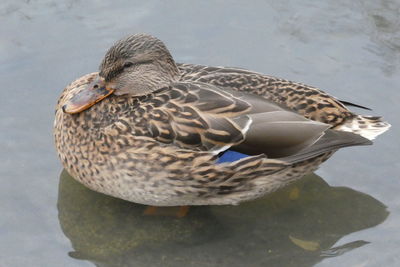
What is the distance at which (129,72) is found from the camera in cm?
556

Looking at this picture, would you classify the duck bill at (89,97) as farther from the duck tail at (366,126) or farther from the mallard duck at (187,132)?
the duck tail at (366,126)

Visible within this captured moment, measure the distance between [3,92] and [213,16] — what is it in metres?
2.13

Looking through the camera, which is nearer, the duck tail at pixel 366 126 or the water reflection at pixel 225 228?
the water reflection at pixel 225 228

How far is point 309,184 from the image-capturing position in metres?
5.94

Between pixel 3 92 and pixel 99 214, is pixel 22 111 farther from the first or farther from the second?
pixel 99 214

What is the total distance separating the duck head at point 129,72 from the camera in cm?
550

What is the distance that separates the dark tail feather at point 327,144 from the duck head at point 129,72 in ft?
3.55

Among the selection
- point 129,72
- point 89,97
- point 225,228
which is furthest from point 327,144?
point 89,97

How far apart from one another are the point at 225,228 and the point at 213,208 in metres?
0.27

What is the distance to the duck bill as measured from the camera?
5.51 meters

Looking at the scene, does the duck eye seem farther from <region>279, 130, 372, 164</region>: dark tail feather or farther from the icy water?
<region>279, 130, 372, 164</region>: dark tail feather

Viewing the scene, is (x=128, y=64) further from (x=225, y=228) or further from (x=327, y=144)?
(x=327, y=144)

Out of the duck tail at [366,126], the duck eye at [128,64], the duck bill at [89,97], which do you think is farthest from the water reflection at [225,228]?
the duck eye at [128,64]

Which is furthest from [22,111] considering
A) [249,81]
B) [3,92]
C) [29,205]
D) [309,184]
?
[309,184]
